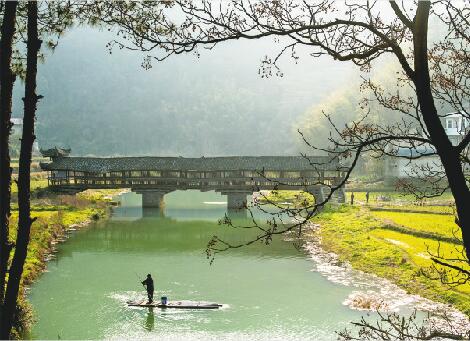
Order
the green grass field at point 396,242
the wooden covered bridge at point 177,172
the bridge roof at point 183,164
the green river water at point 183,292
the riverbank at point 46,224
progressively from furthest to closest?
the wooden covered bridge at point 177,172 → the bridge roof at point 183,164 → the green grass field at point 396,242 → the green river water at point 183,292 → the riverbank at point 46,224

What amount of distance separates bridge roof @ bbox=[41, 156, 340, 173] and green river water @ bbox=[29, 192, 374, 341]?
1433 centimetres

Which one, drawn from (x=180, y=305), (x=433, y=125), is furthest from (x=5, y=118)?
(x=180, y=305)

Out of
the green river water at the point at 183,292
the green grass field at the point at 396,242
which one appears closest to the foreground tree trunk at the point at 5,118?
the green river water at the point at 183,292

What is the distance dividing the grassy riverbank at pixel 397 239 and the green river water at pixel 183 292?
8.69 ft

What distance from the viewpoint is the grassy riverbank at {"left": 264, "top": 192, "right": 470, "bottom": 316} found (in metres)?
20.3

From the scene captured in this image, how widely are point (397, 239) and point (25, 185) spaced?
24688 millimetres

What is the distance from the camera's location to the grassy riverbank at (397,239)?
20266 mm

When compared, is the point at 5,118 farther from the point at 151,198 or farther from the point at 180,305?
the point at 151,198

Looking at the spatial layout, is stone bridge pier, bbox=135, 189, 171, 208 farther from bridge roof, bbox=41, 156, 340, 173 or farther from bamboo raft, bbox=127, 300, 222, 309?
bamboo raft, bbox=127, 300, 222, 309

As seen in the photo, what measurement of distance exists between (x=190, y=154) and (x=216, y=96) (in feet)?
75.7

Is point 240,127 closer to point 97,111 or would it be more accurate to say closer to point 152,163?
point 97,111

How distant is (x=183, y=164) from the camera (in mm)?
50125

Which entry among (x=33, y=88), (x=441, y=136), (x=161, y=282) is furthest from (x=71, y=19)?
(x=161, y=282)

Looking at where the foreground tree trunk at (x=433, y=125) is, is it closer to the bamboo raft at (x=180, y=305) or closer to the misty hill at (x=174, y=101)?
the bamboo raft at (x=180, y=305)
